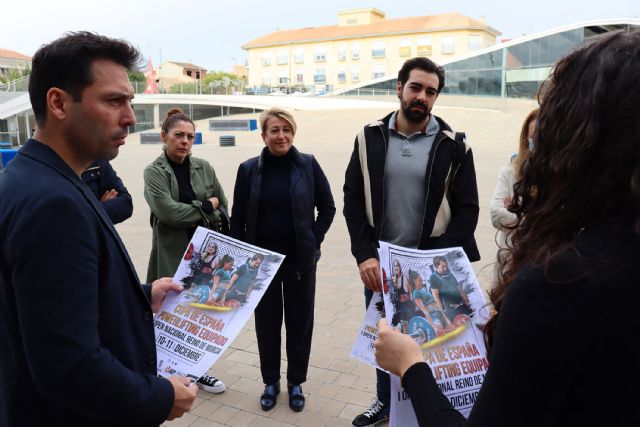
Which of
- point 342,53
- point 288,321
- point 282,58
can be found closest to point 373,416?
point 288,321

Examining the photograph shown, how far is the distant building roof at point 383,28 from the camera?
2916 inches

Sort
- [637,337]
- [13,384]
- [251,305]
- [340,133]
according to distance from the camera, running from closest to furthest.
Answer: [637,337] < [13,384] < [251,305] < [340,133]

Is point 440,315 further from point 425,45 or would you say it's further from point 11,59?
point 11,59

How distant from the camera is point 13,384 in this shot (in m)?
1.41

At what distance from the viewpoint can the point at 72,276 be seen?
4.22ft

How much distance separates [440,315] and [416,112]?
5.39 ft

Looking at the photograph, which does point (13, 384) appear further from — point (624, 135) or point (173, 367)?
point (624, 135)

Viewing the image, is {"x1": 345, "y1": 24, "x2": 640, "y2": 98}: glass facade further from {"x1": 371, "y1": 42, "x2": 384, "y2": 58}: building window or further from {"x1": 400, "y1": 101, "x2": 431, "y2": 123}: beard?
{"x1": 400, "y1": 101, "x2": 431, "y2": 123}: beard

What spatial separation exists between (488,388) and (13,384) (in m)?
1.22

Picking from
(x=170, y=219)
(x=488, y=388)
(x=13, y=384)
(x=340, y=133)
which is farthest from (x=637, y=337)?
(x=340, y=133)

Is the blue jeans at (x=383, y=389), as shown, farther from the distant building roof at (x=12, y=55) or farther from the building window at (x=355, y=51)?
the distant building roof at (x=12, y=55)

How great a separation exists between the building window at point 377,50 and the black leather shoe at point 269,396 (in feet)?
254

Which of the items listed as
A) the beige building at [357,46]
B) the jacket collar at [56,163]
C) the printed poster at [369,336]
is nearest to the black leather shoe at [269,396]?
the printed poster at [369,336]

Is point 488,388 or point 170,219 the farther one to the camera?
point 170,219
